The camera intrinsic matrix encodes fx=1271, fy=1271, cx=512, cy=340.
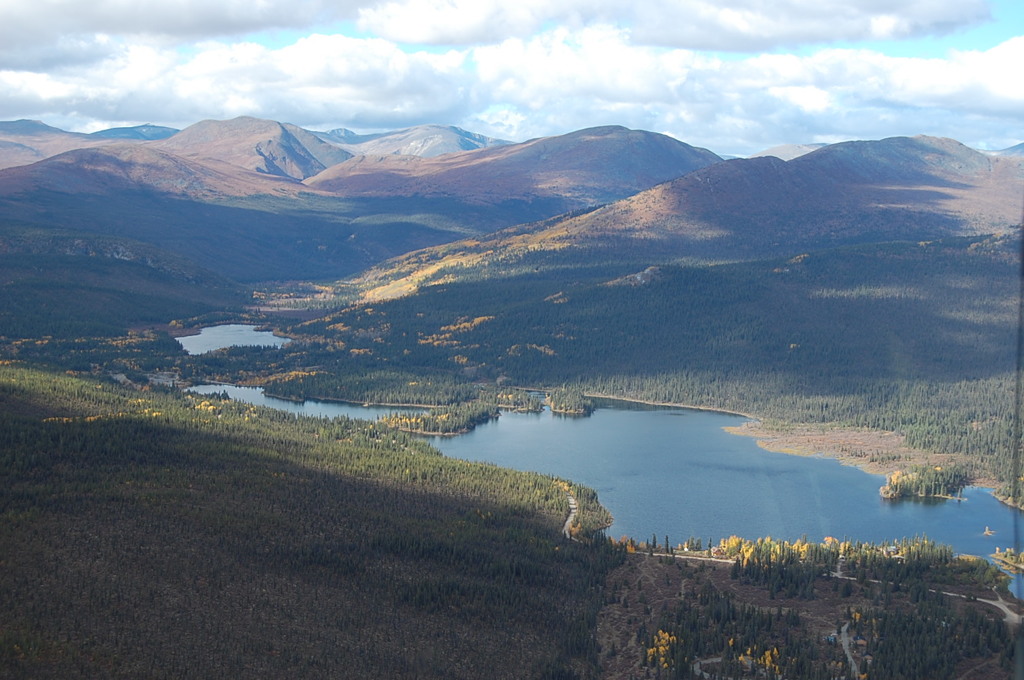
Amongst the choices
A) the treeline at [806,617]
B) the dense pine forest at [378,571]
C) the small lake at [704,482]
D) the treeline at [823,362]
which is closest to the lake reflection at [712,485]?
the small lake at [704,482]

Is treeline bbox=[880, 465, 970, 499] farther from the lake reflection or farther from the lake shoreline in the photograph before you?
the lake shoreline

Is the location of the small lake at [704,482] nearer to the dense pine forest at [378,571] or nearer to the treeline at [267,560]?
the dense pine forest at [378,571]

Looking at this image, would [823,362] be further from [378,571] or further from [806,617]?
[378,571]

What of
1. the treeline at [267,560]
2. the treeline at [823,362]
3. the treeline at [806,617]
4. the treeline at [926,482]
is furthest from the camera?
the treeline at [823,362]

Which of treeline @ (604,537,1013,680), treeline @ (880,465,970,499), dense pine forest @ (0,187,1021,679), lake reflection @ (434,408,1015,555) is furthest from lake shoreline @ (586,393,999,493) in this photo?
treeline @ (604,537,1013,680)

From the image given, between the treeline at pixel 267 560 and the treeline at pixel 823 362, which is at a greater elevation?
the treeline at pixel 823 362

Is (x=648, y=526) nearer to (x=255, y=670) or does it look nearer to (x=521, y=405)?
(x=255, y=670)
